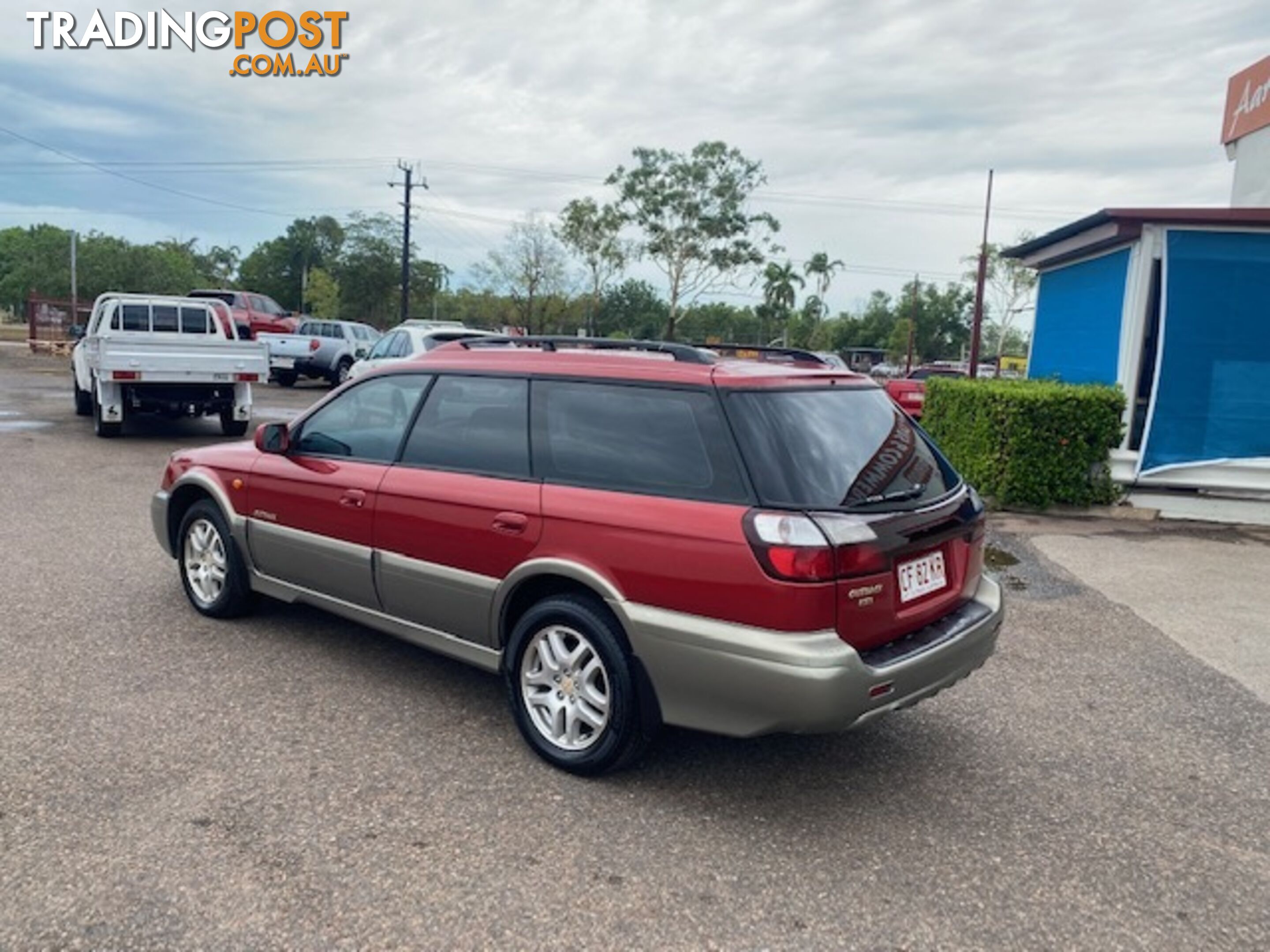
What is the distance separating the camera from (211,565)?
17.2 ft

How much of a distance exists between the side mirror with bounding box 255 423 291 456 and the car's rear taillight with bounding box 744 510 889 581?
9.36ft

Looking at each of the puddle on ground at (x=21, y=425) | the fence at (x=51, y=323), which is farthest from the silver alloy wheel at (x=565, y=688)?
the fence at (x=51, y=323)

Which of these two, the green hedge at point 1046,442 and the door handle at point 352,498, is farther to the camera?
the green hedge at point 1046,442

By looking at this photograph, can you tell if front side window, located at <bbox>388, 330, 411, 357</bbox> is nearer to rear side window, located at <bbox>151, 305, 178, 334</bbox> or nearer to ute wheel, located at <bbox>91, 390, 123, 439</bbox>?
rear side window, located at <bbox>151, 305, 178, 334</bbox>

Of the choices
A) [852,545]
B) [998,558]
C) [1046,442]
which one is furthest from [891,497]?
[1046,442]

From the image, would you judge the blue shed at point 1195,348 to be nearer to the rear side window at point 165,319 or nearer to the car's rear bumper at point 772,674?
the car's rear bumper at point 772,674

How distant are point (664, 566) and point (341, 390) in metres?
2.40

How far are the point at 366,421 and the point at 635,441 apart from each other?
1.72 m

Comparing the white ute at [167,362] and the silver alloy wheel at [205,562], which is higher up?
the white ute at [167,362]

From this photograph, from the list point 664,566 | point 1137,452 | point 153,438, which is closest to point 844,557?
point 664,566

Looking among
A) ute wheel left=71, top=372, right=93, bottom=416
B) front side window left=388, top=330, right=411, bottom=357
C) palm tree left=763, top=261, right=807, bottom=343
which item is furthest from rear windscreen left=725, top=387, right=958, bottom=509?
palm tree left=763, top=261, right=807, bottom=343

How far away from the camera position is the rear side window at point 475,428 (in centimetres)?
386

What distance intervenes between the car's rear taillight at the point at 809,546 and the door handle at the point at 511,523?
0.98 m

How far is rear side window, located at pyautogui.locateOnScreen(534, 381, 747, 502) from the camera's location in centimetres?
326
